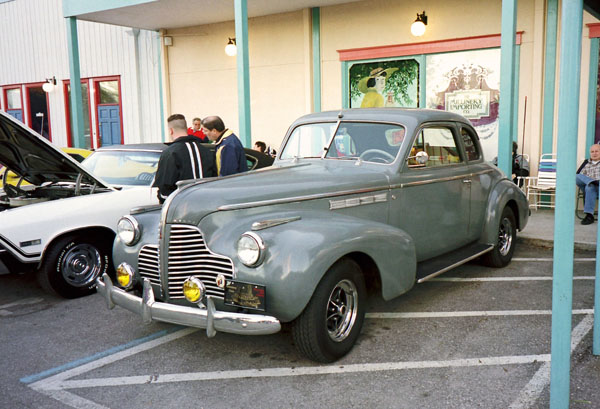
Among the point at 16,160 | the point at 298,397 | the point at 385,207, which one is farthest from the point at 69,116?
the point at 298,397

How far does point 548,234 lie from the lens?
7543mm

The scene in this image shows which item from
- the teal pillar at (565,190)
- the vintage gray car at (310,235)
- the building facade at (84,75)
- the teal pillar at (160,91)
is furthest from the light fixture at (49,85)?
the teal pillar at (565,190)

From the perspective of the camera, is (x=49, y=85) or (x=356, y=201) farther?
(x=49, y=85)

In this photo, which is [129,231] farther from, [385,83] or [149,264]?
[385,83]

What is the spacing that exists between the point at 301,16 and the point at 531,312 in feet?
29.5

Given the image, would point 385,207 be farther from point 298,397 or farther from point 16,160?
point 16,160

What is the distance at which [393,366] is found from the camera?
149 inches

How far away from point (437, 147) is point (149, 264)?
309cm

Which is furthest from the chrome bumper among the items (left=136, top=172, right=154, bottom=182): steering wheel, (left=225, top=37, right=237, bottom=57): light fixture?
(left=225, top=37, right=237, bottom=57): light fixture

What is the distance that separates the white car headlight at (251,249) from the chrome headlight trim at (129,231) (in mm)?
1020

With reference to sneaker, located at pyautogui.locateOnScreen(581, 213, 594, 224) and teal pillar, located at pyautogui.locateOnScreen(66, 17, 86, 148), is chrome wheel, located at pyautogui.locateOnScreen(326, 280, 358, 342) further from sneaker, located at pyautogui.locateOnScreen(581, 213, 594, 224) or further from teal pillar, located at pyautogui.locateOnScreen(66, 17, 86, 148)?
teal pillar, located at pyautogui.locateOnScreen(66, 17, 86, 148)

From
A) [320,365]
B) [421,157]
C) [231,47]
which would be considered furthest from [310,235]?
[231,47]

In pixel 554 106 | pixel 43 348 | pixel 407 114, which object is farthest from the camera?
pixel 554 106

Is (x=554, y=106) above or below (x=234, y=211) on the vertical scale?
above
